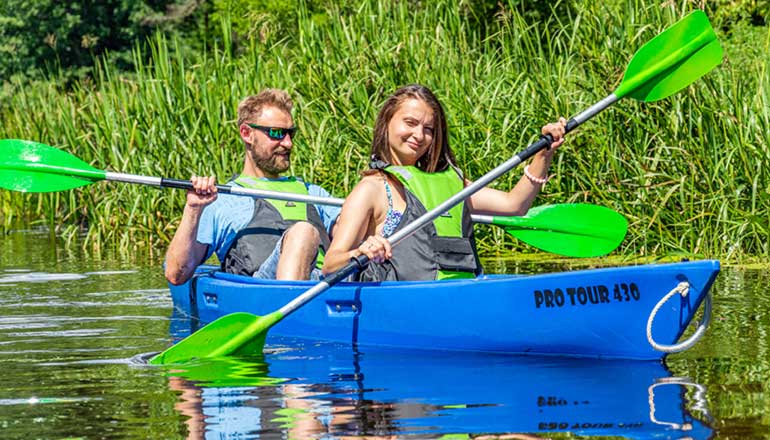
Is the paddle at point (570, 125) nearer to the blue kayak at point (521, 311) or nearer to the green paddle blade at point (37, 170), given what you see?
the blue kayak at point (521, 311)

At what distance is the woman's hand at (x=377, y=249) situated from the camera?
4.94 meters

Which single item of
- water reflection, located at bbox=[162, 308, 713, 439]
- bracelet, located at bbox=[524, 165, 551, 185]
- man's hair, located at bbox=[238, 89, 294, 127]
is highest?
man's hair, located at bbox=[238, 89, 294, 127]

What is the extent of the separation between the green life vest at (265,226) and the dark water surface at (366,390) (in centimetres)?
41

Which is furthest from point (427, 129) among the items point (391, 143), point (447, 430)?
point (447, 430)

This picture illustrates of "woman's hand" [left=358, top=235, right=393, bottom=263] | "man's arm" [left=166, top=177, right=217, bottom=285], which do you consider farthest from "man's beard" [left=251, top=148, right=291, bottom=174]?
"woman's hand" [left=358, top=235, right=393, bottom=263]

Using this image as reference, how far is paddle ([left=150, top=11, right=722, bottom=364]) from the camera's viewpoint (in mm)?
5094

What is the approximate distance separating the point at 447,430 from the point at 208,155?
579cm

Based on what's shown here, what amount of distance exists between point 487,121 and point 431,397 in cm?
427

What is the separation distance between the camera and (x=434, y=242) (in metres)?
5.35

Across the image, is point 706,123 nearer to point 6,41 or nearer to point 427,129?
point 427,129

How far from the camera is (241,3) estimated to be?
2300 cm

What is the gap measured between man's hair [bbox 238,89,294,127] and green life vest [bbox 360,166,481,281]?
1107 mm

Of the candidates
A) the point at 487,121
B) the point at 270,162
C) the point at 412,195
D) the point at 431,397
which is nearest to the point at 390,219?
the point at 412,195

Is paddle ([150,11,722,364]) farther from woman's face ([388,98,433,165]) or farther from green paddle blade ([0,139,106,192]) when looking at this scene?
green paddle blade ([0,139,106,192])
